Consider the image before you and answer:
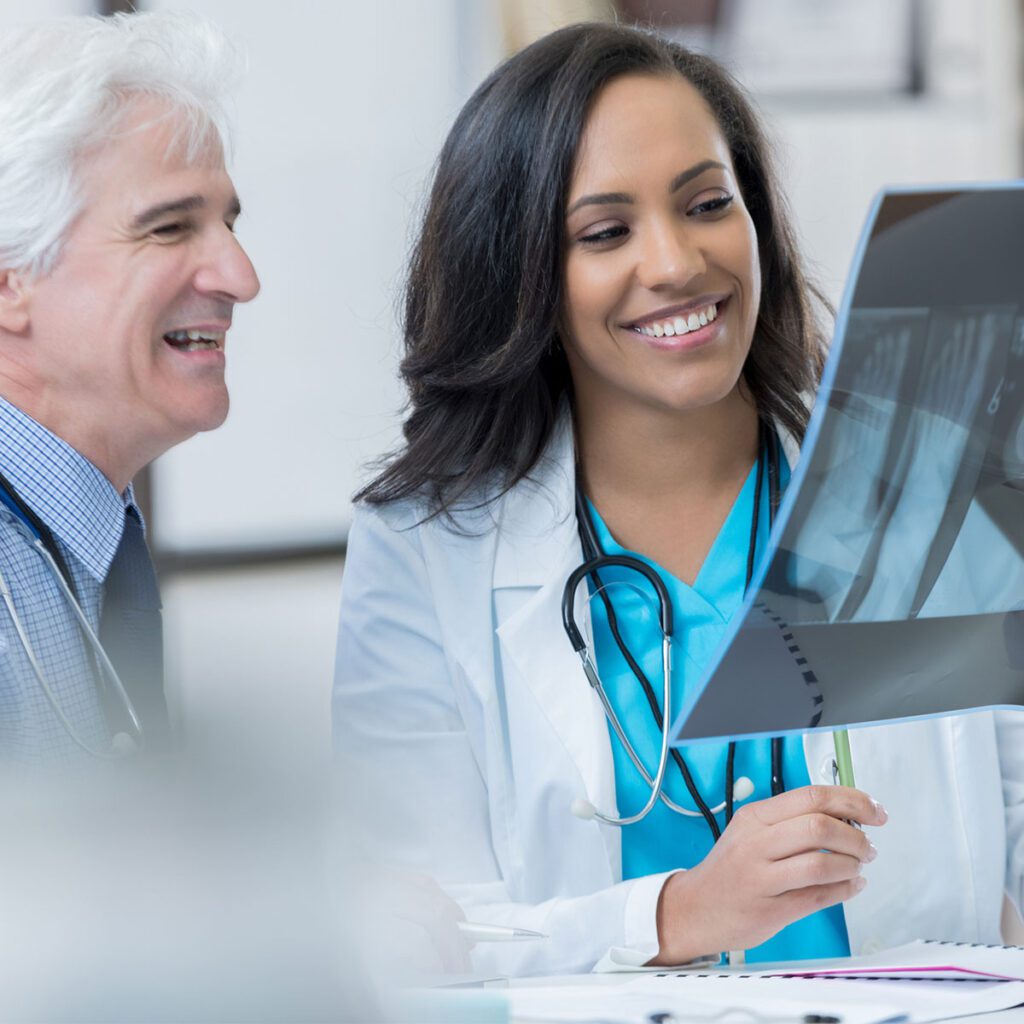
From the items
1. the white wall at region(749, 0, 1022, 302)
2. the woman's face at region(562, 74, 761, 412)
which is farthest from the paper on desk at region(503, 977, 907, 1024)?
the white wall at region(749, 0, 1022, 302)

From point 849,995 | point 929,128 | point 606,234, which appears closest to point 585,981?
point 849,995

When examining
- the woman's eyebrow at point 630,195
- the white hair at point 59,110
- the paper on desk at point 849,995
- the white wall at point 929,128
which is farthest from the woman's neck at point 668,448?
the white wall at point 929,128

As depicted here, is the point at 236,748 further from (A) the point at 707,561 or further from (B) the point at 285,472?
(B) the point at 285,472

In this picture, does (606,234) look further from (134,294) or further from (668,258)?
(134,294)

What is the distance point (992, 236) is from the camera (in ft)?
2.53

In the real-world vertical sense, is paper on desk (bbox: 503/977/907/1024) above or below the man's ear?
below

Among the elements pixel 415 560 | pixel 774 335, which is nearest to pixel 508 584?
pixel 415 560

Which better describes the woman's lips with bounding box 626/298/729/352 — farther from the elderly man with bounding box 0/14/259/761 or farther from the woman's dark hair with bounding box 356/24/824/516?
the elderly man with bounding box 0/14/259/761

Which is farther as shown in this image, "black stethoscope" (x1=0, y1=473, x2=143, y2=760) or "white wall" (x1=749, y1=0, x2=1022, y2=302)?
"white wall" (x1=749, y1=0, x2=1022, y2=302)

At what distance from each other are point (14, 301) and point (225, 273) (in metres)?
0.19

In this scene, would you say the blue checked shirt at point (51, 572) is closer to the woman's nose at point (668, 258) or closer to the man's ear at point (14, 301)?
the man's ear at point (14, 301)

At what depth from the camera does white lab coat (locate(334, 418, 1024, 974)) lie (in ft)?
4.09

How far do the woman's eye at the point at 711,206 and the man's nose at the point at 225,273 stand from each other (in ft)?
1.43

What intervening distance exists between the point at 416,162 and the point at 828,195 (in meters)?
1.28
